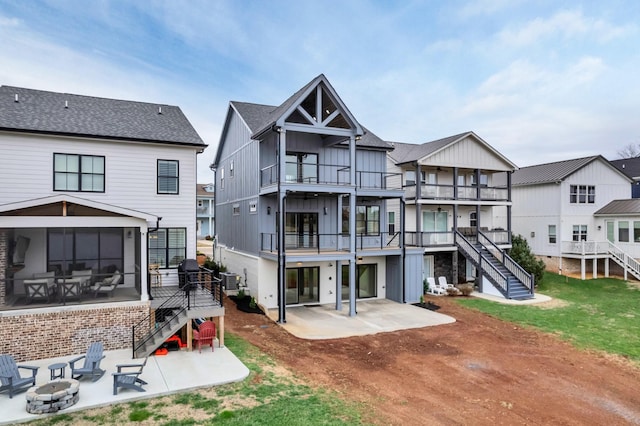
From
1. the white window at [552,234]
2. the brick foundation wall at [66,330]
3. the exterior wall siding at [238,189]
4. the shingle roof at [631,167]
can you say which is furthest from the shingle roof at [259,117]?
the shingle roof at [631,167]

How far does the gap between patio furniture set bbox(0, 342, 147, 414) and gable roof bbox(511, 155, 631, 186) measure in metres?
28.8

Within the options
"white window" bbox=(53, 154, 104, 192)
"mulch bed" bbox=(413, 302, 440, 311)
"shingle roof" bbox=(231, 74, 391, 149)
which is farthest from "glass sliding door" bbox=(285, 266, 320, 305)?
"white window" bbox=(53, 154, 104, 192)

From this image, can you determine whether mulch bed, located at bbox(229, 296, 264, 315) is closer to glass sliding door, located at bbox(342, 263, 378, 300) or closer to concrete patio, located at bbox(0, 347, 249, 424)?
concrete patio, located at bbox(0, 347, 249, 424)

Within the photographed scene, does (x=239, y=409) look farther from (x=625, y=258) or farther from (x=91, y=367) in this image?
(x=625, y=258)

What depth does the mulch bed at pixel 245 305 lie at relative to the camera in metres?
17.7

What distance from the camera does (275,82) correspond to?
31516 mm

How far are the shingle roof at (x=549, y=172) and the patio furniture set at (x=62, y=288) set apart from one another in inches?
1121

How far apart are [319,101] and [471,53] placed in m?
14.3

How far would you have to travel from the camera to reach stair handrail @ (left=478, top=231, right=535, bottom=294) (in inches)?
850

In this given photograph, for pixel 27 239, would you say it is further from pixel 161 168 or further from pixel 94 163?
pixel 161 168

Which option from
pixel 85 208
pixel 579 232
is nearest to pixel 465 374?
pixel 85 208

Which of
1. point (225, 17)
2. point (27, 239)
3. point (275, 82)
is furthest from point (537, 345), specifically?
point (275, 82)

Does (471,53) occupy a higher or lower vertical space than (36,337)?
higher

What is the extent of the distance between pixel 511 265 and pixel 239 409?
20.0 meters
